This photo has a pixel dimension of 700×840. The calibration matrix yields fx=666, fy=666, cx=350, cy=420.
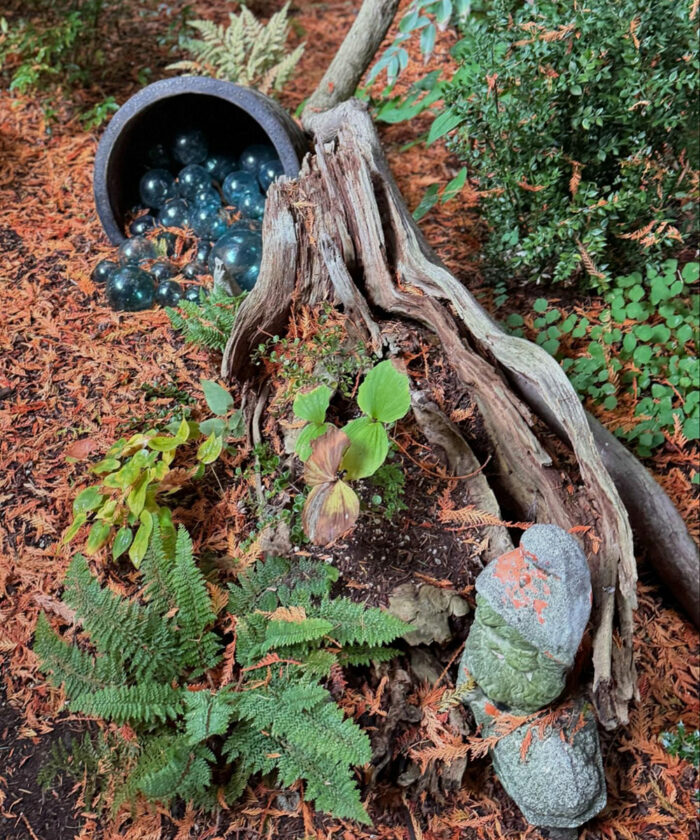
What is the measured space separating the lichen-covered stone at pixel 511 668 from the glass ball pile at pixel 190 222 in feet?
6.27

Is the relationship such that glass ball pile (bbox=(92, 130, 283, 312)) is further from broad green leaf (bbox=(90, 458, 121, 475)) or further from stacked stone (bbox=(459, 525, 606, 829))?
Result: stacked stone (bbox=(459, 525, 606, 829))

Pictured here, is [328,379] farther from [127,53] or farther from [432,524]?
[127,53]

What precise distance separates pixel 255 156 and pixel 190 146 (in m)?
0.38

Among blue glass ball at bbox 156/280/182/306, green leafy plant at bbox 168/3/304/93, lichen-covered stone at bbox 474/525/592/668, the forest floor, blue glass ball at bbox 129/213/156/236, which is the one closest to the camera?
lichen-covered stone at bbox 474/525/592/668

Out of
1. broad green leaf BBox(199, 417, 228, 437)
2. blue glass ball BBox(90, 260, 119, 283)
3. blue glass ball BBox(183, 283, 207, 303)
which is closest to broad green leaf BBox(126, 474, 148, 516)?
broad green leaf BBox(199, 417, 228, 437)

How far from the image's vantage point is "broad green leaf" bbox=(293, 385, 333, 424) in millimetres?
2270

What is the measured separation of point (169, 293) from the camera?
→ 10.8 feet

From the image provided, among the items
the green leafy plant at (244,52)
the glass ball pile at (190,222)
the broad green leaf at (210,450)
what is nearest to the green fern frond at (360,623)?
the broad green leaf at (210,450)

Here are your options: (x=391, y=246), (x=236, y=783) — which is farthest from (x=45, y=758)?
Result: (x=391, y=246)

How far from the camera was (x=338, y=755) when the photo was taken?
1902mm

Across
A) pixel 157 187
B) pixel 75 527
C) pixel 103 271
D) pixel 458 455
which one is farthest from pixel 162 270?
pixel 458 455

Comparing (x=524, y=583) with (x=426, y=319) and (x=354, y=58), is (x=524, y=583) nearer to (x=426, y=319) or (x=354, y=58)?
(x=426, y=319)

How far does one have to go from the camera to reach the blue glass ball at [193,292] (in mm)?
3273

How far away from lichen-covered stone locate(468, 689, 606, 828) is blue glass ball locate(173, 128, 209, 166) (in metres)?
3.20
